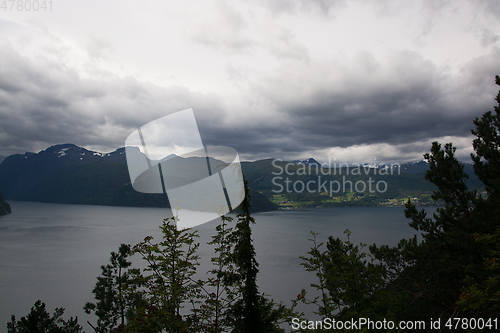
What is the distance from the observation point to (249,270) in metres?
12.6

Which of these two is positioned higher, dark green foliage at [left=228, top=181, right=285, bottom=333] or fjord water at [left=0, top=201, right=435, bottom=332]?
dark green foliage at [left=228, top=181, right=285, bottom=333]

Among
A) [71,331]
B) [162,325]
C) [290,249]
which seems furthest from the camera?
[290,249]

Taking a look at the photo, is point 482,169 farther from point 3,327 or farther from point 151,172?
point 3,327

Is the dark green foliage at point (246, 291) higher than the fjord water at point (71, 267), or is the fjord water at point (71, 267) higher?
the dark green foliage at point (246, 291)

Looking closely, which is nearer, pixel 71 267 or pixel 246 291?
pixel 246 291

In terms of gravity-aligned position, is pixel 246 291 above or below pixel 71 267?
above

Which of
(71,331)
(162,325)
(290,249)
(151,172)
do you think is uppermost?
(151,172)

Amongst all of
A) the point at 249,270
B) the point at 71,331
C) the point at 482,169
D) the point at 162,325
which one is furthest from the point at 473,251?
the point at 71,331

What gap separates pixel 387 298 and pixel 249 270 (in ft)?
20.2

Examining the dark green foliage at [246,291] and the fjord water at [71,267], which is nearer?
the dark green foliage at [246,291]

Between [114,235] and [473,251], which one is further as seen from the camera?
[114,235]

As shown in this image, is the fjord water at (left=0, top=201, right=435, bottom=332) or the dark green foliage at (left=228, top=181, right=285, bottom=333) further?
the fjord water at (left=0, top=201, right=435, bottom=332)

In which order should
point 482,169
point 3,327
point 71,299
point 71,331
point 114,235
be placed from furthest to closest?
point 114,235, point 71,299, point 3,327, point 71,331, point 482,169

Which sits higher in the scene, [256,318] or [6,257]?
[256,318]
